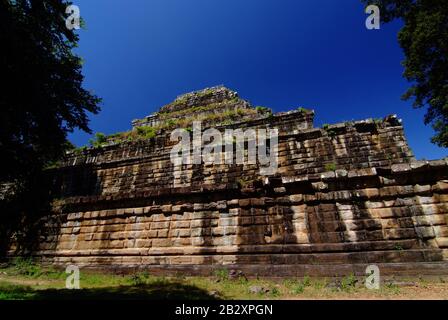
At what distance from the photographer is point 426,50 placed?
15.0 meters

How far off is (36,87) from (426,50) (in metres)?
A: 20.0

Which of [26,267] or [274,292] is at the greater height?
[26,267]

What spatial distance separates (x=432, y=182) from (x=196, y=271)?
660 centimetres

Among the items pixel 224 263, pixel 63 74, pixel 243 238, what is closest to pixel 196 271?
pixel 224 263

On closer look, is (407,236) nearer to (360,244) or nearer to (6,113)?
(360,244)

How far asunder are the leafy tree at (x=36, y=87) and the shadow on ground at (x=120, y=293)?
7041mm

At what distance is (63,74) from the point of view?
42.1 ft

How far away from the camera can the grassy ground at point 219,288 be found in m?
5.57

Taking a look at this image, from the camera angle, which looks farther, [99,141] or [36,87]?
[99,141]
